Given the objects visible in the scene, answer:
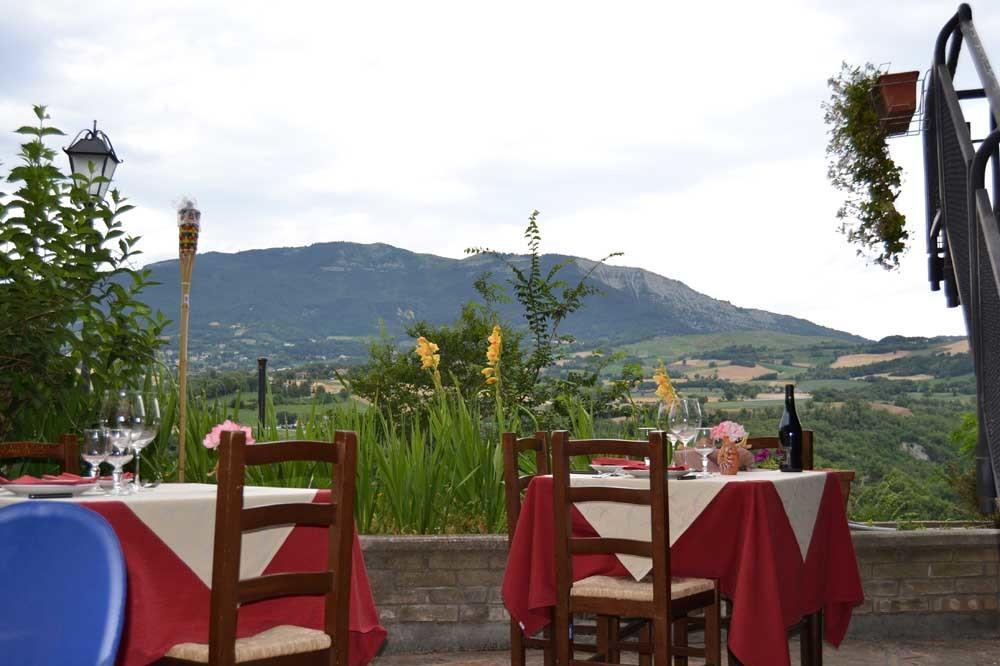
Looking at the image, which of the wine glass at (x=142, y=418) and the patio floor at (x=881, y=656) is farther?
the patio floor at (x=881, y=656)

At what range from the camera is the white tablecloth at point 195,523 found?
2.74 m

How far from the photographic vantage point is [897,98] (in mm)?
6754

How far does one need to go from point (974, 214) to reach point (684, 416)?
4.01ft

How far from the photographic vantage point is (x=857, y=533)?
5.57 metres

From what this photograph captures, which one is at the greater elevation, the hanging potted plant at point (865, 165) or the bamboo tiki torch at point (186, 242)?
the hanging potted plant at point (865, 165)

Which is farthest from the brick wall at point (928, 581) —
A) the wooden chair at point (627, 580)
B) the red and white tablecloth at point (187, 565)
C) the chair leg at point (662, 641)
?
the red and white tablecloth at point (187, 565)

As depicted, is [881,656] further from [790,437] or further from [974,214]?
[974,214]

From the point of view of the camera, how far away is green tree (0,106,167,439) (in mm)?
4707

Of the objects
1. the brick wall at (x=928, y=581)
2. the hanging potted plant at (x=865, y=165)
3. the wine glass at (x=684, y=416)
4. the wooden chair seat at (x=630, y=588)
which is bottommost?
the brick wall at (x=928, y=581)

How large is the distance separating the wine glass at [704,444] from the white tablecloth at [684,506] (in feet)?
0.45

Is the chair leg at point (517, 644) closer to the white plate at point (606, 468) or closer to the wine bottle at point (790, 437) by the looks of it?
the white plate at point (606, 468)

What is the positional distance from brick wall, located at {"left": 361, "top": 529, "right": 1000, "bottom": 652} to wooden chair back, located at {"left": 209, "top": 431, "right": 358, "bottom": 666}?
2.15 meters

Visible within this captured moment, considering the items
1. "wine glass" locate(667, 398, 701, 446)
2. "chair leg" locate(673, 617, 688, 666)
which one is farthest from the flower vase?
"chair leg" locate(673, 617, 688, 666)

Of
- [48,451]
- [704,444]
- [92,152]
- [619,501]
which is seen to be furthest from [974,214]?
[92,152]
